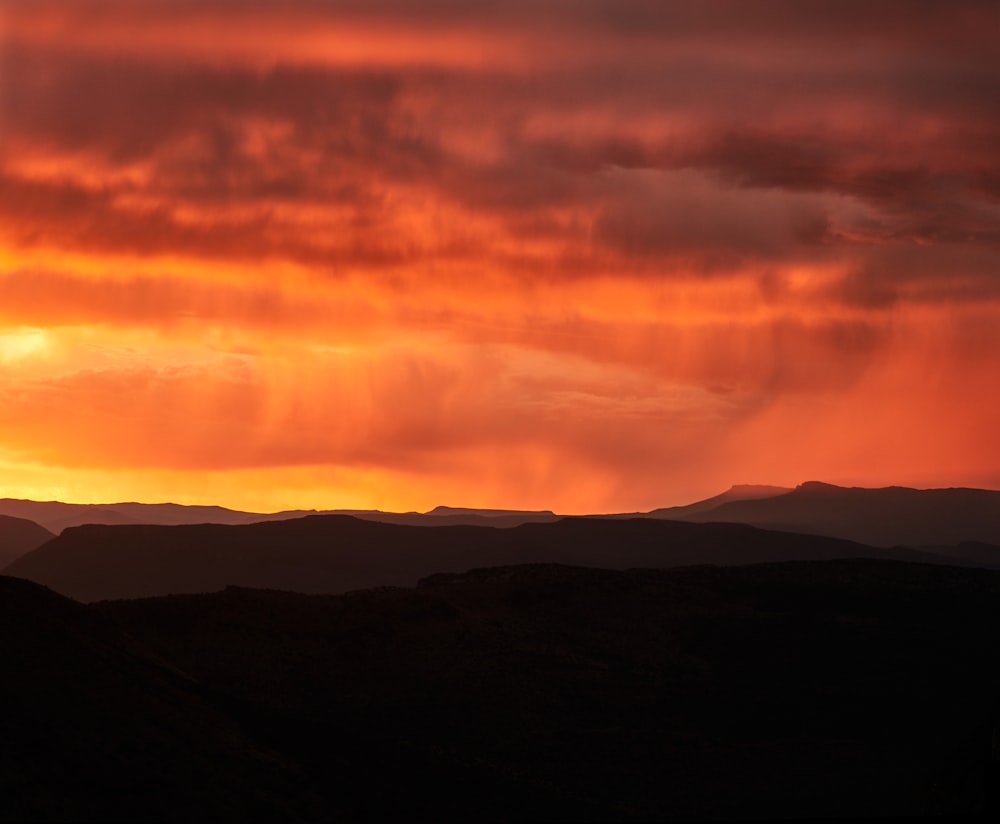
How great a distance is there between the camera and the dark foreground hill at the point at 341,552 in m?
138

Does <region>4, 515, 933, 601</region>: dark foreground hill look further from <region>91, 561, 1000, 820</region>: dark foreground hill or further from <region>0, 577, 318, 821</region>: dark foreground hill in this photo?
<region>0, 577, 318, 821</region>: dark foreground hill

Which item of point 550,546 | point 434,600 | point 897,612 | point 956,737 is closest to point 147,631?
point 434,600

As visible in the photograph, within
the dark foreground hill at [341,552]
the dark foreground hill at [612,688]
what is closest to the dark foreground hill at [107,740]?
the dark foreground hill at [612,688]

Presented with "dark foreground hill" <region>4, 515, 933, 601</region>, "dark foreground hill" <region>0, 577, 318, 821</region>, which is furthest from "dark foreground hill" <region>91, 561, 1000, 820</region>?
"dark foreground hill" <region>4, 515, 933, 601</region>

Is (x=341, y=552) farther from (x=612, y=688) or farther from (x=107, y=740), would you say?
(x=107, y=740)

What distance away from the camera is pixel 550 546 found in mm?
160125

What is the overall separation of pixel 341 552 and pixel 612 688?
97.7m

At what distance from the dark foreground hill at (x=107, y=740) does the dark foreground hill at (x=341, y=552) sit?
9221cm

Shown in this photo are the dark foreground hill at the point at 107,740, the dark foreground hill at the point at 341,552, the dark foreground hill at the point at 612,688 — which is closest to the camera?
the dark foreground hill at the point at 107,740

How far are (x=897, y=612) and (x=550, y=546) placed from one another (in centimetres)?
9058

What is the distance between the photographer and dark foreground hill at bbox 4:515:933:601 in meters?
138

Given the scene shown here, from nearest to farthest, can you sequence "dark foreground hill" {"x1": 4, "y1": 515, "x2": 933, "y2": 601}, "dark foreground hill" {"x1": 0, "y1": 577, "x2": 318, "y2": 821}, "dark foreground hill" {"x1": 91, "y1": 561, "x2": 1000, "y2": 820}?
1. "dark foreground hill" {"x1": 0, "y1": 577, "x2": 318, "y2": 821}
2. "dark foreground hill" {"x1": 91, "y1": 561, "x2": 1000, "y2": 820}
3. "dark foreground hill" {"x1": 4, "y1": 515, "x2": 933, "y2": 601}

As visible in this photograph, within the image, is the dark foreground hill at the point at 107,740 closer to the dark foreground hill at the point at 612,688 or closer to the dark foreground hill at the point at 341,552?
the dark foreground hill at the point at 612,688

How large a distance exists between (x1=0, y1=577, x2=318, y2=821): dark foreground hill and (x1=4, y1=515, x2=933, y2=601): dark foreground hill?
303 ft
